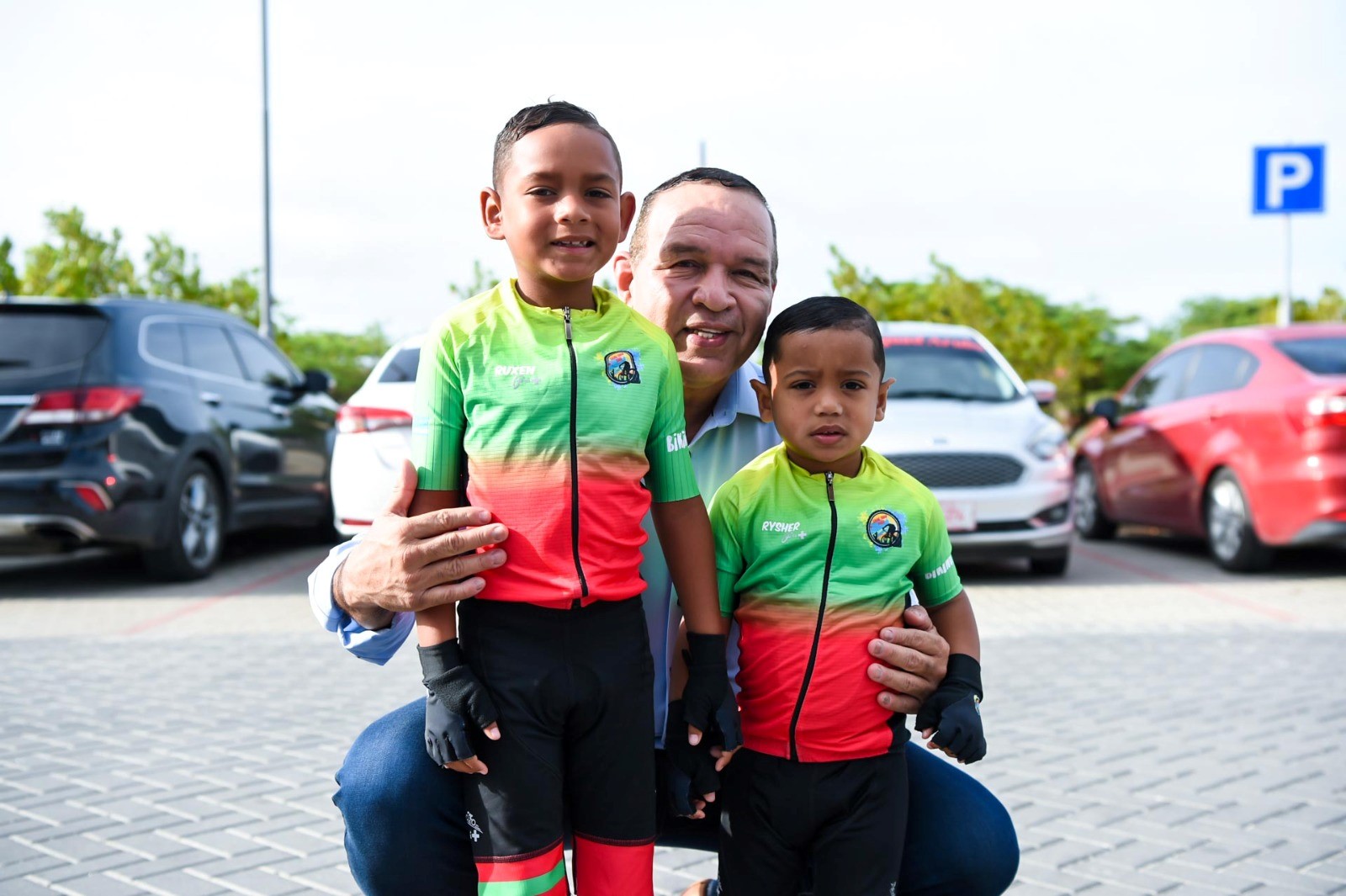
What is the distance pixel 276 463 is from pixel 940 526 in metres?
8.44

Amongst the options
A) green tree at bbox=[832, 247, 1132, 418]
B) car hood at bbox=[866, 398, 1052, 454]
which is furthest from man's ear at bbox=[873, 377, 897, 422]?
green tree at bbox=[832, 247, 1132, 418]

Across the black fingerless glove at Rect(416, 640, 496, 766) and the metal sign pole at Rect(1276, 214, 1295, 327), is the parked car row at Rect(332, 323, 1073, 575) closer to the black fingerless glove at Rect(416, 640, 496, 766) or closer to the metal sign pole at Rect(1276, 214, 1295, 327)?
the black fingerless glove at Rect(416, 640, 496, 766)

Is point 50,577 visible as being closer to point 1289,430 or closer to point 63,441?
point 63,441

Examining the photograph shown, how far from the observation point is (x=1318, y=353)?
28.0 feet

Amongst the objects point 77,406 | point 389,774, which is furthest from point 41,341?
point 389,774

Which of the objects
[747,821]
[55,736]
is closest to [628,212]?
[747,821]

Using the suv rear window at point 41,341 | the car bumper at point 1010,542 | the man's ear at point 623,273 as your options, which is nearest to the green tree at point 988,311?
the car bumper at point 1010,542

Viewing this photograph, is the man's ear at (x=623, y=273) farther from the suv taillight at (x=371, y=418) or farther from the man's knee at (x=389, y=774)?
the suv taillight at (x=371, y=418)

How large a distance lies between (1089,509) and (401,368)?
7.01 metres

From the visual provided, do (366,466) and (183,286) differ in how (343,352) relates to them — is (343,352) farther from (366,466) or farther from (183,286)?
(366,466)

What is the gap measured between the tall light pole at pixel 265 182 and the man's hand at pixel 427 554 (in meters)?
15.5

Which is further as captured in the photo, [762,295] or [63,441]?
[63,441]

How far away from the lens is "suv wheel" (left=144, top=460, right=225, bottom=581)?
8367mm

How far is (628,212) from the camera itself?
2.23 m
